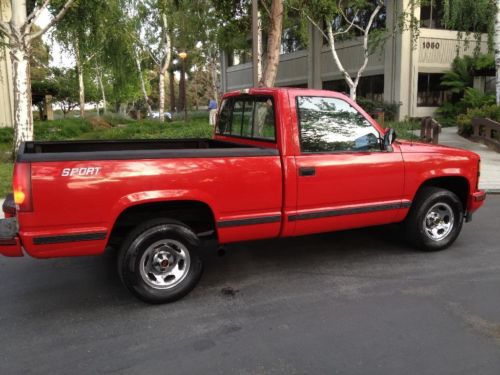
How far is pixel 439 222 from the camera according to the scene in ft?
18.2

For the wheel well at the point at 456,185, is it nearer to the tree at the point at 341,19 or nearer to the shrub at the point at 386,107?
the tree at the point at 341,19

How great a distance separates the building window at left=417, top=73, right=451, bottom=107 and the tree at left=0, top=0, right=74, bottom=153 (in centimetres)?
1866

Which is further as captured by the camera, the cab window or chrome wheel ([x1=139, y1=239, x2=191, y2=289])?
the cab window

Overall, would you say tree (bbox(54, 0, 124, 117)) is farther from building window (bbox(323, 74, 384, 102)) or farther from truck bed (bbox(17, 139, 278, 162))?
building window (bbox(323, 74, 384, 102))

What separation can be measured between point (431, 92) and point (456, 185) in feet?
68.2

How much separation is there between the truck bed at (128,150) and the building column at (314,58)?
25.1 meters

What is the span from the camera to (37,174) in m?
3.54

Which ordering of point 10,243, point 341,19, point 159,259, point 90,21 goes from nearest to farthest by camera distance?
point 10,243 → point 159,259 → point 90,21 → point 341,19

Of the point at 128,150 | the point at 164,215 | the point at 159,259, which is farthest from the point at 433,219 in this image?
the point at 128,150

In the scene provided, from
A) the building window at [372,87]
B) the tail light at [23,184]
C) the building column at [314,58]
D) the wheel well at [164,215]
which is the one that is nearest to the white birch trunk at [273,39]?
the wheel well at [164,215]

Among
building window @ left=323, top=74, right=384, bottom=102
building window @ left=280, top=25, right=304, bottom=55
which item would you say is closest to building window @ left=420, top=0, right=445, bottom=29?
building window @ left=323, top=74, right=384, bottom=102

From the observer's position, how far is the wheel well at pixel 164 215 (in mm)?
4207

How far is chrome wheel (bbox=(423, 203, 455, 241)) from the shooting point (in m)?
5.45

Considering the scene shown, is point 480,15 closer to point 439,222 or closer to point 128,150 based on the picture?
point 439,222
